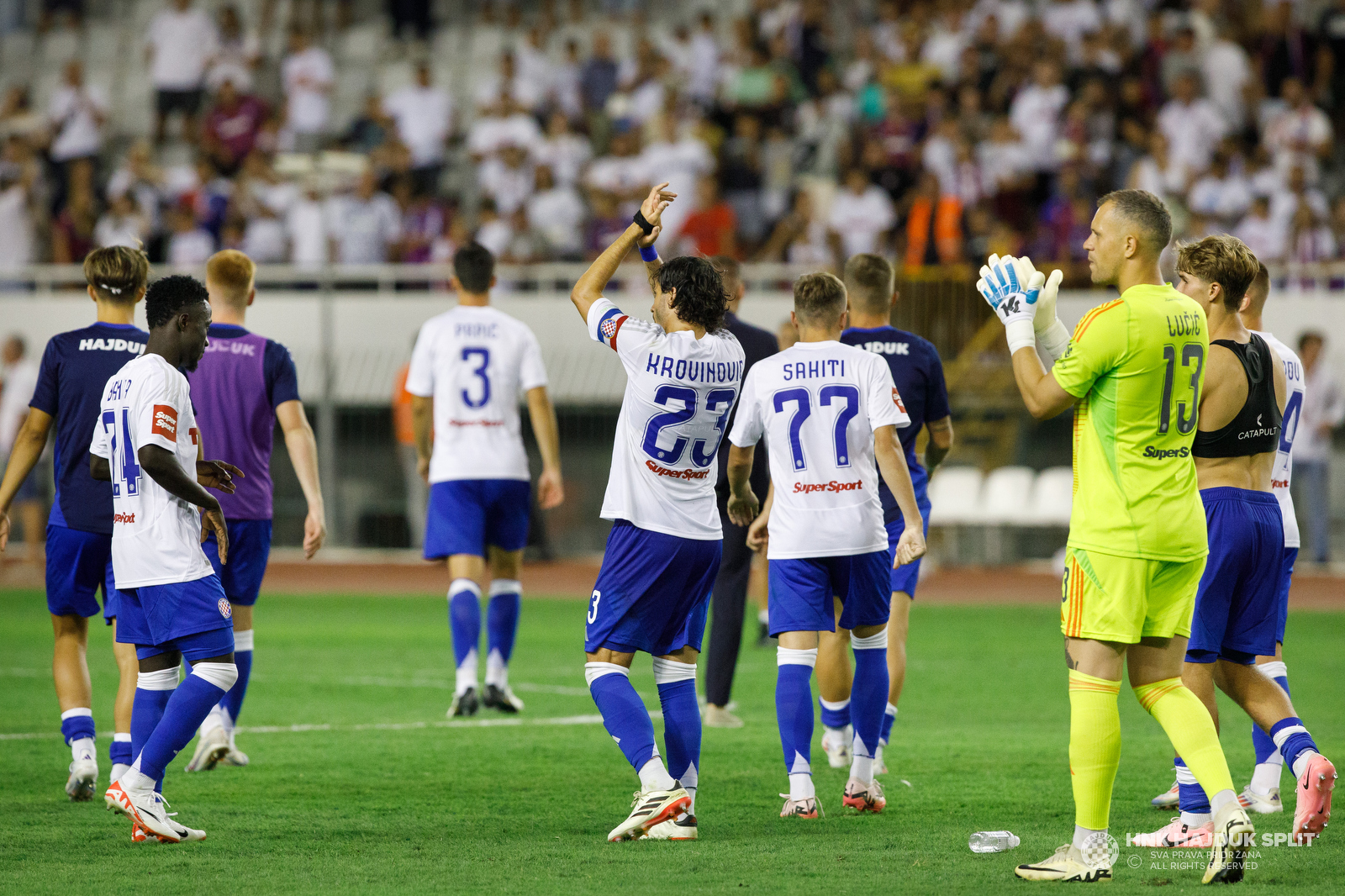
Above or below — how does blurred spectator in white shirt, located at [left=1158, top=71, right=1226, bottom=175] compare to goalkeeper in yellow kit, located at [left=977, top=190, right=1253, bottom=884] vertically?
above

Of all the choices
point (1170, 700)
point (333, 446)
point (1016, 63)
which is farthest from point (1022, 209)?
point (1170, 700)

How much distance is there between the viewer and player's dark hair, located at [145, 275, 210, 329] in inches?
244

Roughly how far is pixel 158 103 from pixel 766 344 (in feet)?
59.6

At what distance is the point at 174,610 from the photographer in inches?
240

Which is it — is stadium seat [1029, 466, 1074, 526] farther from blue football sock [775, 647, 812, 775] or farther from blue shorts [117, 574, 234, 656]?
blue shorts [117, 574, 234, 656]

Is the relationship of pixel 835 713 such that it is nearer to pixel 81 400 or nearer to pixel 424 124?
pixel 81 400

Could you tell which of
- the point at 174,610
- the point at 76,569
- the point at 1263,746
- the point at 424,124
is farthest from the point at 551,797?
the point at 424,124

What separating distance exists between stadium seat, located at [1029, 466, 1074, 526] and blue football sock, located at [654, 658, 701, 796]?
12423mm

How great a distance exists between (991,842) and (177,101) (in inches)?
845

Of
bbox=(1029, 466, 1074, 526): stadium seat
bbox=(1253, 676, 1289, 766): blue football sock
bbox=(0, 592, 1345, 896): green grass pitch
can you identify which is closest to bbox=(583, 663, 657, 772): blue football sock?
bbox=(0, 592, 1345, 896): green grass pitch

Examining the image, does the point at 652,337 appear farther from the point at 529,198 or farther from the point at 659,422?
the point at 529,198

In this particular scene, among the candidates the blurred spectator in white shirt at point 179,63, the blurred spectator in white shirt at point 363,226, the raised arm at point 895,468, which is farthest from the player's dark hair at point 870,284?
the blurred spectator in white shirt at point 179,63

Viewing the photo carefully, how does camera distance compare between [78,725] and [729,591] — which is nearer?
[78,725]

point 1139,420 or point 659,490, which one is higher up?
point 1139,420
